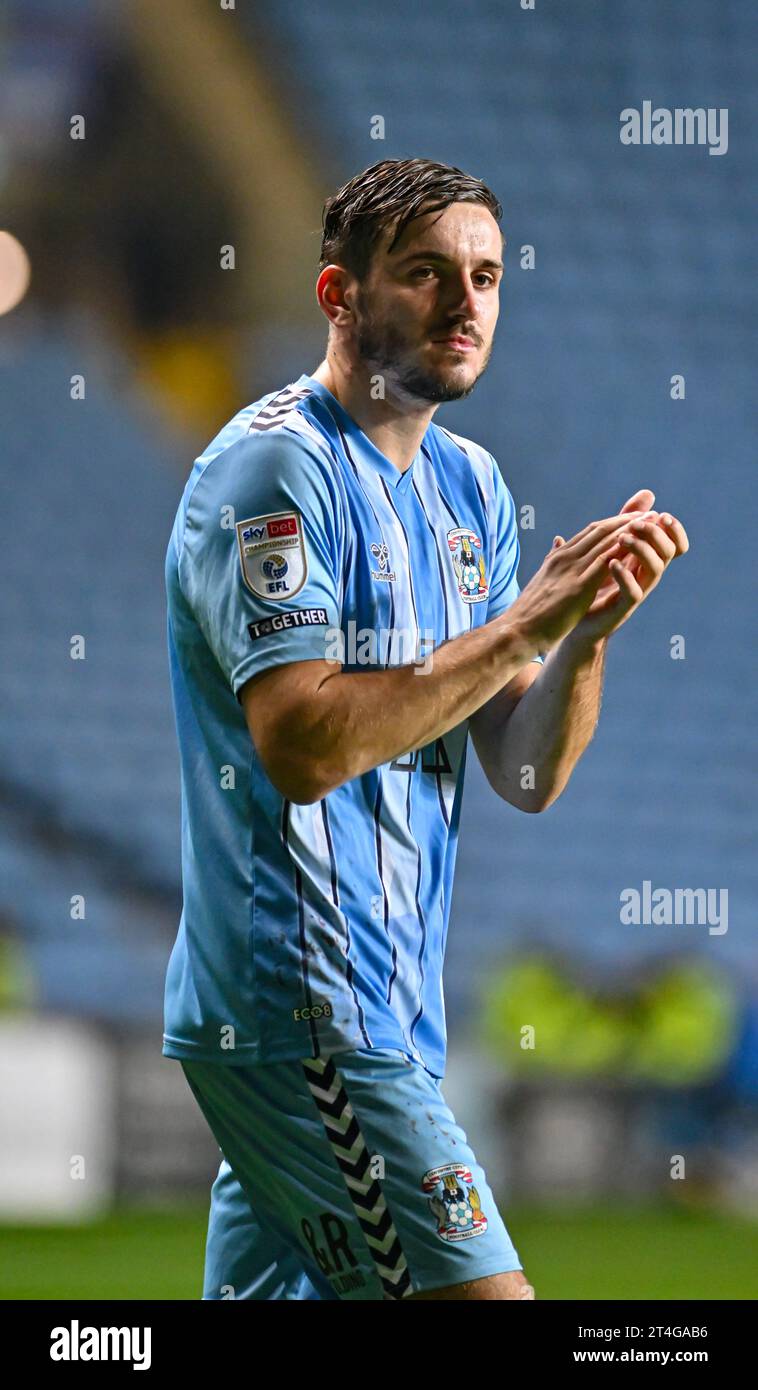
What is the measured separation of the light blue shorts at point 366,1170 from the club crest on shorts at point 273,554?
0.51 m

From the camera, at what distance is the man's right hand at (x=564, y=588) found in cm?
194

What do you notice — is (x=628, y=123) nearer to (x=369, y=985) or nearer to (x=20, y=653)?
(x=20, y=653)

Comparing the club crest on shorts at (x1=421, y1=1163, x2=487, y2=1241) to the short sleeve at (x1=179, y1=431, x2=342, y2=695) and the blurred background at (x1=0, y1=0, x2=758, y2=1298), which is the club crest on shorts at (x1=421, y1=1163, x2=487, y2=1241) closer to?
the short sleeve at (x1=179, y1=431, x2=342, y2=695)

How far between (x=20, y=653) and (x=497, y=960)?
2634mm

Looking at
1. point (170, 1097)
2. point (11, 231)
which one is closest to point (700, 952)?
point (170, 1097)

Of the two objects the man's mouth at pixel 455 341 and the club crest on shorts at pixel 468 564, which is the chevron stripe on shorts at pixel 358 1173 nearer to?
the club crest on shorts at pixel 468 564

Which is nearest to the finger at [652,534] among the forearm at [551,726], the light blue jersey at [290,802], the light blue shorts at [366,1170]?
the forearm at [551,726]

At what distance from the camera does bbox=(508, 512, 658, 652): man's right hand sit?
6.38 ft

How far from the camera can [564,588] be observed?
196 centimetres

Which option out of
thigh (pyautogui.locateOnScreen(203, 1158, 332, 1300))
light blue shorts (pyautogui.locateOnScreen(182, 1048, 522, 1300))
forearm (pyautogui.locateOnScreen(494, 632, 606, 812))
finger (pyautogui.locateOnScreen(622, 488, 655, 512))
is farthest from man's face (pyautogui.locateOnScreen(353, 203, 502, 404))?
thigh (pyautogui.locateOnScreen(203, 1158, 332, 1300))

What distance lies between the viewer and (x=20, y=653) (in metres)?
8.24

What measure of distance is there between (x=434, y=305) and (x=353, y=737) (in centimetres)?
56

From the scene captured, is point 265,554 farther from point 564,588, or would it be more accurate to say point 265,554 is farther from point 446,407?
point 446,407

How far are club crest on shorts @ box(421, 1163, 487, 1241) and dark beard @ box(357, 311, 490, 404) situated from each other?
889 millimetres
